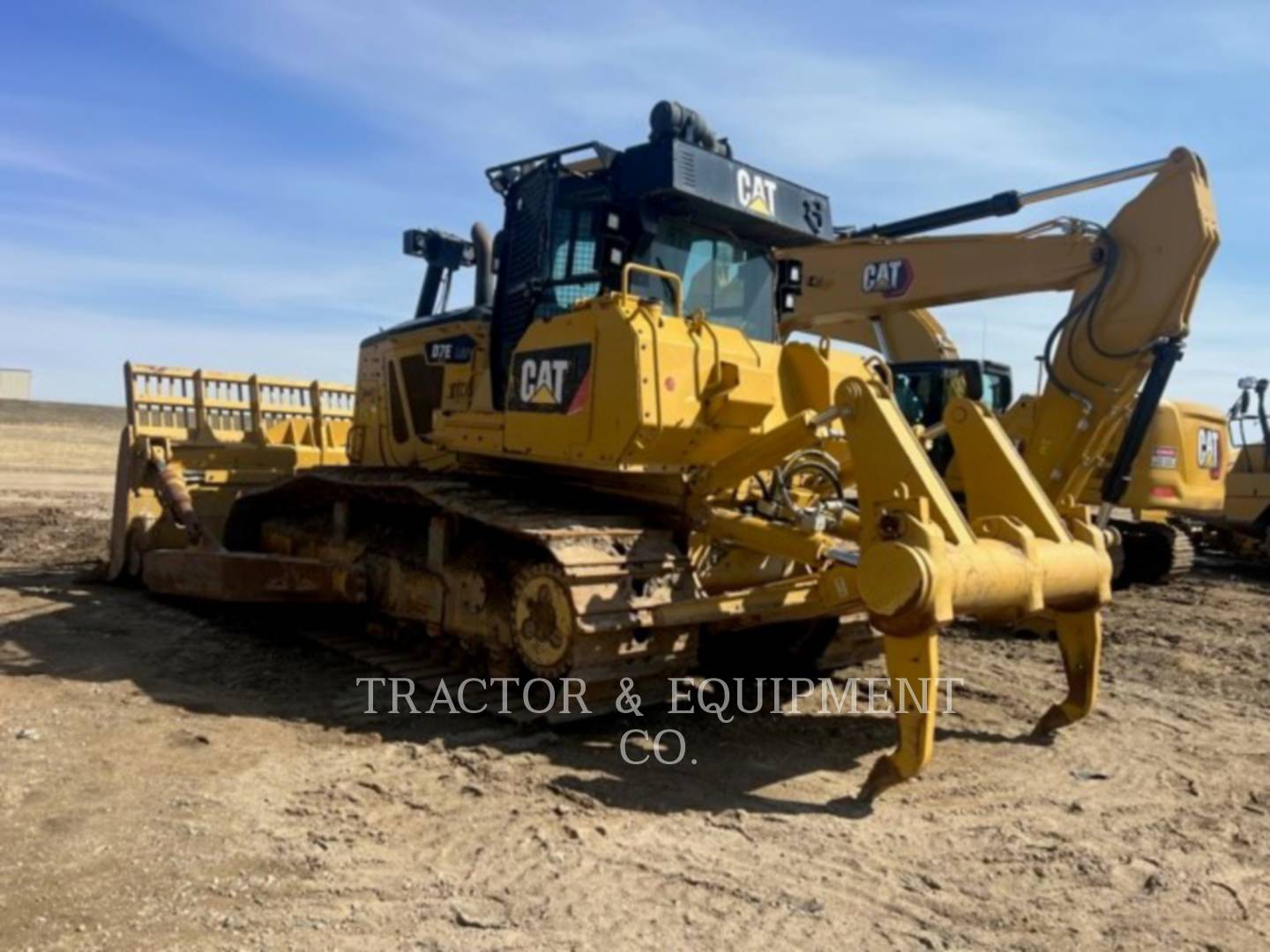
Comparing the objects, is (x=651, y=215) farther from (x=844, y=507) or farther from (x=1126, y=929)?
(x=1126, y=929)

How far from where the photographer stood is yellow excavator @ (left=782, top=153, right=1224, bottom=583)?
7723 mm

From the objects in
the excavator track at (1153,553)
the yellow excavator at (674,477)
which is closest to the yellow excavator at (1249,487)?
the excavator track at (1153,553)

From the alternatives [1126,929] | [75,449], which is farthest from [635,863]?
[75,449]

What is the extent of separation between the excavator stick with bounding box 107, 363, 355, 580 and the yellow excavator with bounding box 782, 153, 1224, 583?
486cm

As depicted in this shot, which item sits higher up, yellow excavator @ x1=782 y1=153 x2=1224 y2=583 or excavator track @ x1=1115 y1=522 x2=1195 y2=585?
yellow excavator @ x1=782 y1=153 x2=1224 y2=583

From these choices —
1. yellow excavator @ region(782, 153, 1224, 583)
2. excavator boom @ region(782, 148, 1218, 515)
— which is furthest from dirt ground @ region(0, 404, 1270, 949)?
excavator boom @ region(782, 148, 1218, 515)

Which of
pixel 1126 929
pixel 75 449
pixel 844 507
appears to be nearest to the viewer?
pixel 1126 929

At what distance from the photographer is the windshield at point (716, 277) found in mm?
6082

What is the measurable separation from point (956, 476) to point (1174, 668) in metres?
3.41

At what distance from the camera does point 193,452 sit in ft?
30.3

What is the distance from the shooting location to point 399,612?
6.65 metres

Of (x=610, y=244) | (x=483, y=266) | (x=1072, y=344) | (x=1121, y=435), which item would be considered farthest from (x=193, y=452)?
(x=1121, y=435)

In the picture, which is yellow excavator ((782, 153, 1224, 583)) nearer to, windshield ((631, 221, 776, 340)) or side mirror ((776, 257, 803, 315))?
side mirror ((776, 257, 803, 315))

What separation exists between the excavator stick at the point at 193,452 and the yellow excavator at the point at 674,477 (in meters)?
1.37
